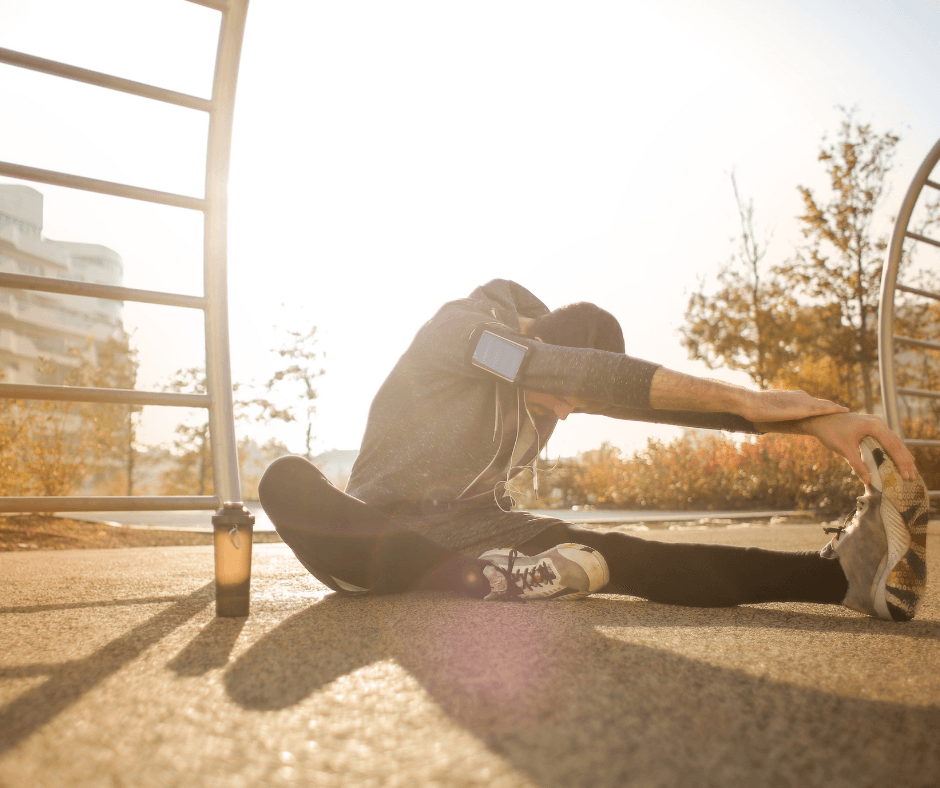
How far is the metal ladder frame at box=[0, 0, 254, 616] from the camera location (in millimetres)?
1658

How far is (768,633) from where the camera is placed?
1.12 meters

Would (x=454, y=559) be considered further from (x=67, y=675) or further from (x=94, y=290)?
(x=94, y=290)

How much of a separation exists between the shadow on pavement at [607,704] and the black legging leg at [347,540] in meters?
0.34

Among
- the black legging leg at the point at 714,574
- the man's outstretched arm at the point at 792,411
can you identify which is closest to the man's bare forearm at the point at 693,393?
the man's outstretched arm at the point at 792,411

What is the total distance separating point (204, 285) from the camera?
6.43ft

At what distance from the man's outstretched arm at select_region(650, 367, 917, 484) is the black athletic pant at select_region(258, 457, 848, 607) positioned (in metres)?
0.30

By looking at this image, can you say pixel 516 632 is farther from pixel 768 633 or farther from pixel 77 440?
pixel 77 440

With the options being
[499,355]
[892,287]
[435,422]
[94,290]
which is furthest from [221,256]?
[892,287]

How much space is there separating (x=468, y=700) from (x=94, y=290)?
5.47 feet

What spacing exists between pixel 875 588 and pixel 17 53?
2.50m

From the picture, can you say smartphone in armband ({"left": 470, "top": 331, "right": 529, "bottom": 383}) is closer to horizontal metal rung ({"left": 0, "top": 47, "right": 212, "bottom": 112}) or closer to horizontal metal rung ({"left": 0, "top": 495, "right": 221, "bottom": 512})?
horizontal metal rung ({"left": 0, "top": 495, "right": 221, "bottom": 512})

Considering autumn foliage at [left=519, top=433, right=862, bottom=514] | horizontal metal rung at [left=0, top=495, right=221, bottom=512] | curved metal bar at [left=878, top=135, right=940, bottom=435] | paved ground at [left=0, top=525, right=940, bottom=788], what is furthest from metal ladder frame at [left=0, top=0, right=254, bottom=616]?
autumn foliage at [left=519, top=433, right=862, bottom=514]

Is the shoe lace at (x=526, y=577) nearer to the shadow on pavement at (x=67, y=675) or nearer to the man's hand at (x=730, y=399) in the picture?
the man's hand at (x=730, y=399)

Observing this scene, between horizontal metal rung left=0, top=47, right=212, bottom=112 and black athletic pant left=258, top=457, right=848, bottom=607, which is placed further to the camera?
horizontal metal rung left=0, top=47, right=212, bottom=112
